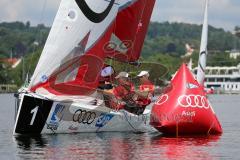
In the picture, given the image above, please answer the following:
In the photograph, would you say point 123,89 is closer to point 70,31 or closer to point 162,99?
point 162,99

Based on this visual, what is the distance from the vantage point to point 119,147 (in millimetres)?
28391

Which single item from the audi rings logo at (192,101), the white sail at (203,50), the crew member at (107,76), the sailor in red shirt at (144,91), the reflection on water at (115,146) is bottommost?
the reflection on water at (115,146)

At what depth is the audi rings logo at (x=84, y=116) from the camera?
31.7 m

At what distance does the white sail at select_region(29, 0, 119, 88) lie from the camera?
31734 millimetres

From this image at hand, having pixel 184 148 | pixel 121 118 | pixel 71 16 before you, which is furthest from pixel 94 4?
pixel 184 148

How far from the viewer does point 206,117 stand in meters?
32.1

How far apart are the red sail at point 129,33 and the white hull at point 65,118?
13.7ft

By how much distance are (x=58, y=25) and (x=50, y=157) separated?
7.81 meters

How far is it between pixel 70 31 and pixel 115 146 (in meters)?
5.43

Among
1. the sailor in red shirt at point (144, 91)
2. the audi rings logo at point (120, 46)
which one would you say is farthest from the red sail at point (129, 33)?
A: the sailor in red shirt at point (144, 91)

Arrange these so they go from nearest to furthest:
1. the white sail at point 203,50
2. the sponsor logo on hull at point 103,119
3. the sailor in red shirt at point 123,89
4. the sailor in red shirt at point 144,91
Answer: the sponsor logo on hull at point 103,119
the sailor in red shirt at point 123,89
the sailor in red shirt at point 144,91
the white sail at point 203,50

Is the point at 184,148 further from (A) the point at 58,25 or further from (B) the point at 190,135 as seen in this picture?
(A) the point at 58,25

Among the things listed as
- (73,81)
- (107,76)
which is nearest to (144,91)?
(107,76)

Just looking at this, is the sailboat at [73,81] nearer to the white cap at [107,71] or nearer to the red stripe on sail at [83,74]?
the red stripe on sail at [83,74]
